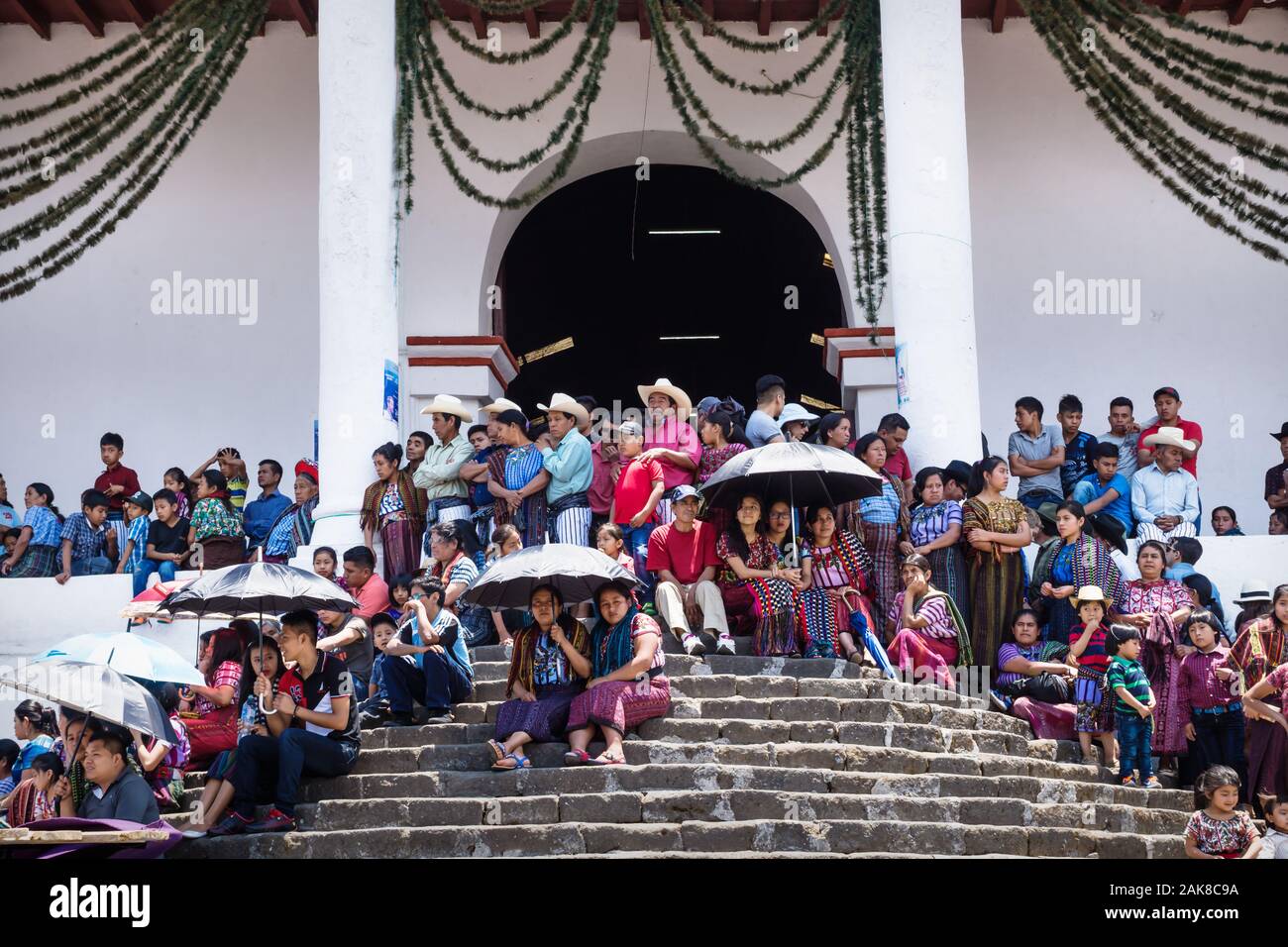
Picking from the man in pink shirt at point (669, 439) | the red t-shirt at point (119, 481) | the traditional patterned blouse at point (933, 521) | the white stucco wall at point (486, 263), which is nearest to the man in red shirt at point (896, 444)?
the traditional patterned blouse at point (933, 521)

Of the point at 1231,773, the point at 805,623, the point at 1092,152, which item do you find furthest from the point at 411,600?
the point at 1092,152

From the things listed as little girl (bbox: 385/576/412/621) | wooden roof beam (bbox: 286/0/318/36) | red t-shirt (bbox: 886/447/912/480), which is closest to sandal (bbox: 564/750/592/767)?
little girl (bbox: 385/576/412/621)

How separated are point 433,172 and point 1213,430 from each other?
7.23 metres

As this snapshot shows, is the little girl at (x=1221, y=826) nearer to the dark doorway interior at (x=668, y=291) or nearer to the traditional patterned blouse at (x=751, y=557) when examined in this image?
the traditional patterned blouse at (x=751, y=557)

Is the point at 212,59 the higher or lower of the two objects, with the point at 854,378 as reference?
higher

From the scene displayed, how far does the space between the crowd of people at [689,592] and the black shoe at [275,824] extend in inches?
0.4

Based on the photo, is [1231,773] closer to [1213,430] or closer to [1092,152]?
[1213,430]

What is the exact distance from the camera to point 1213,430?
51.0 feet

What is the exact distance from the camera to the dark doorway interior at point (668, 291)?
1944 cm

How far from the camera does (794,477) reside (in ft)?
36.3

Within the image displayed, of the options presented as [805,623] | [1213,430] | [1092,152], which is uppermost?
[1092,152]

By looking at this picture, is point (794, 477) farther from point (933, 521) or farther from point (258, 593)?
point (258, 593)

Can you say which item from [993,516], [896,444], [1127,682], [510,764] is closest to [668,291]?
[896,444]

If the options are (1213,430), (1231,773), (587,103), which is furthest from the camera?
(1213,430)
